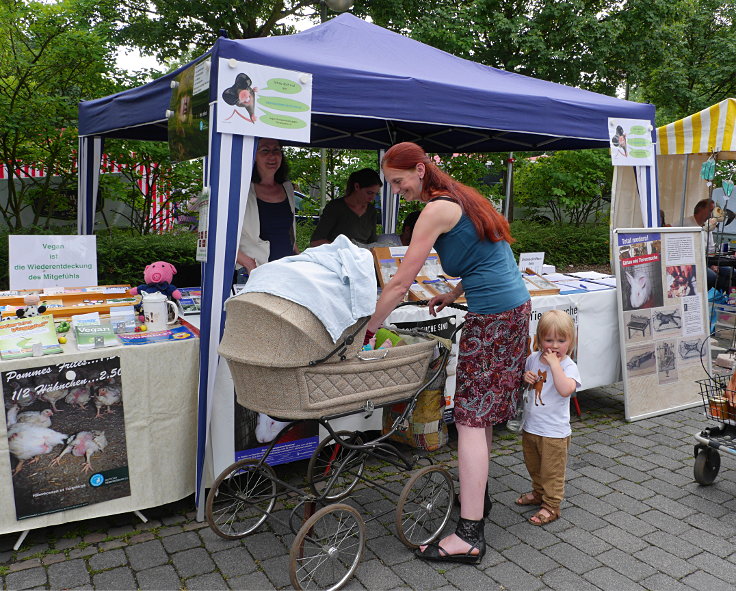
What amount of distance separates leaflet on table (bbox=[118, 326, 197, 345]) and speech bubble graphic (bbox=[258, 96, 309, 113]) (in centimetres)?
126

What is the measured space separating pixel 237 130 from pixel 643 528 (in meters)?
2.88

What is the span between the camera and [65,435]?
9.39 ft

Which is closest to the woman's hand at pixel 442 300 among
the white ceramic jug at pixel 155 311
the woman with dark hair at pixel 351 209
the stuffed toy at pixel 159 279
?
the white ceramic jug at pixel 155 311

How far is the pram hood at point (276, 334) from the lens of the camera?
91.7 inches

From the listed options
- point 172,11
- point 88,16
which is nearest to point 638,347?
point 172,11

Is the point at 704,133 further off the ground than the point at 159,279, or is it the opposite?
the point at 704,133

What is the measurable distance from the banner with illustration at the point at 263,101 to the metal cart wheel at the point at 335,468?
1563 mm

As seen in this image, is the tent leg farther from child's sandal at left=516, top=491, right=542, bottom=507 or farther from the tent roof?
child's sandal at left=516, top=491, right=542, bottom=507

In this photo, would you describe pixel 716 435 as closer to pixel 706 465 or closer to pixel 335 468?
pixel 706 465

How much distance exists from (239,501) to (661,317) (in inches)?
142

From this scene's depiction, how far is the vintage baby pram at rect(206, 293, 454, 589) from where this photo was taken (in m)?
2.36

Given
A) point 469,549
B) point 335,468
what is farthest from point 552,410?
point 335,468

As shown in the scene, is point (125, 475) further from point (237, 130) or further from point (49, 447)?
point (237, 130)

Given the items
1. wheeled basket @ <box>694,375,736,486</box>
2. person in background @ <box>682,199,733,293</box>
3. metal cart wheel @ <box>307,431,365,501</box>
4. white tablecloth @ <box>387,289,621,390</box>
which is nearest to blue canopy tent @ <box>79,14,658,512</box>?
metal cart wheel @ <box>307,431,365,501</box>
